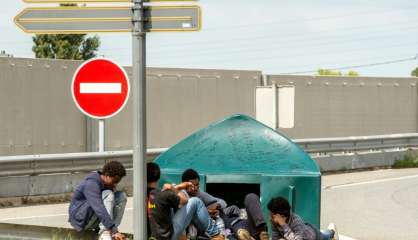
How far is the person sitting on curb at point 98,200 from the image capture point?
8.67 metres

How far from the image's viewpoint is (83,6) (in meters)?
6.16

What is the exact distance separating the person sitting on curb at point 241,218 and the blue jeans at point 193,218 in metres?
0.25

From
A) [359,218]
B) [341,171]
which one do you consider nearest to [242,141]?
[359,218]

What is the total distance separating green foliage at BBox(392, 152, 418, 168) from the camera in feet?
86.9

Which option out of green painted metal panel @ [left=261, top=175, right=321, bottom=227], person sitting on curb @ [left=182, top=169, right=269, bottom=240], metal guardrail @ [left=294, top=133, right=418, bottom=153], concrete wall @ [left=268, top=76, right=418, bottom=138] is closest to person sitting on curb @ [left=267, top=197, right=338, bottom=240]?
person sitting on curb @ [left=182, top=169, right=269, bottom=240]

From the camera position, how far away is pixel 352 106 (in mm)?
29797

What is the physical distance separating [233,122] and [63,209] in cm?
589

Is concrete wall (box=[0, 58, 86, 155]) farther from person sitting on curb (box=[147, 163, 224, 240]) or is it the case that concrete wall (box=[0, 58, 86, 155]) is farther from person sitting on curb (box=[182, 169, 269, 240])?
person sitting on curb (box=[147, 163, 224, 240])

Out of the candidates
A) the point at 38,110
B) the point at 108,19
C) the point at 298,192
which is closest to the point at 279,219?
the point at 298,192

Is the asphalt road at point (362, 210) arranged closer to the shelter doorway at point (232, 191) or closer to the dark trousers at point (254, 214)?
the shelter doorway at point (232, 191)

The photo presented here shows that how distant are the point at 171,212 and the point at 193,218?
1.45 feet

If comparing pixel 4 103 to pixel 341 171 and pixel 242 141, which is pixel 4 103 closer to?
pixel 341 171

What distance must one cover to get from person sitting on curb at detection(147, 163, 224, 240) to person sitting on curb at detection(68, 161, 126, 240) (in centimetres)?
34

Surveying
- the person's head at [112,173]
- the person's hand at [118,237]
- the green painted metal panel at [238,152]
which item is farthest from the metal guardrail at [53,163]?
the person's hand at [118,237]
